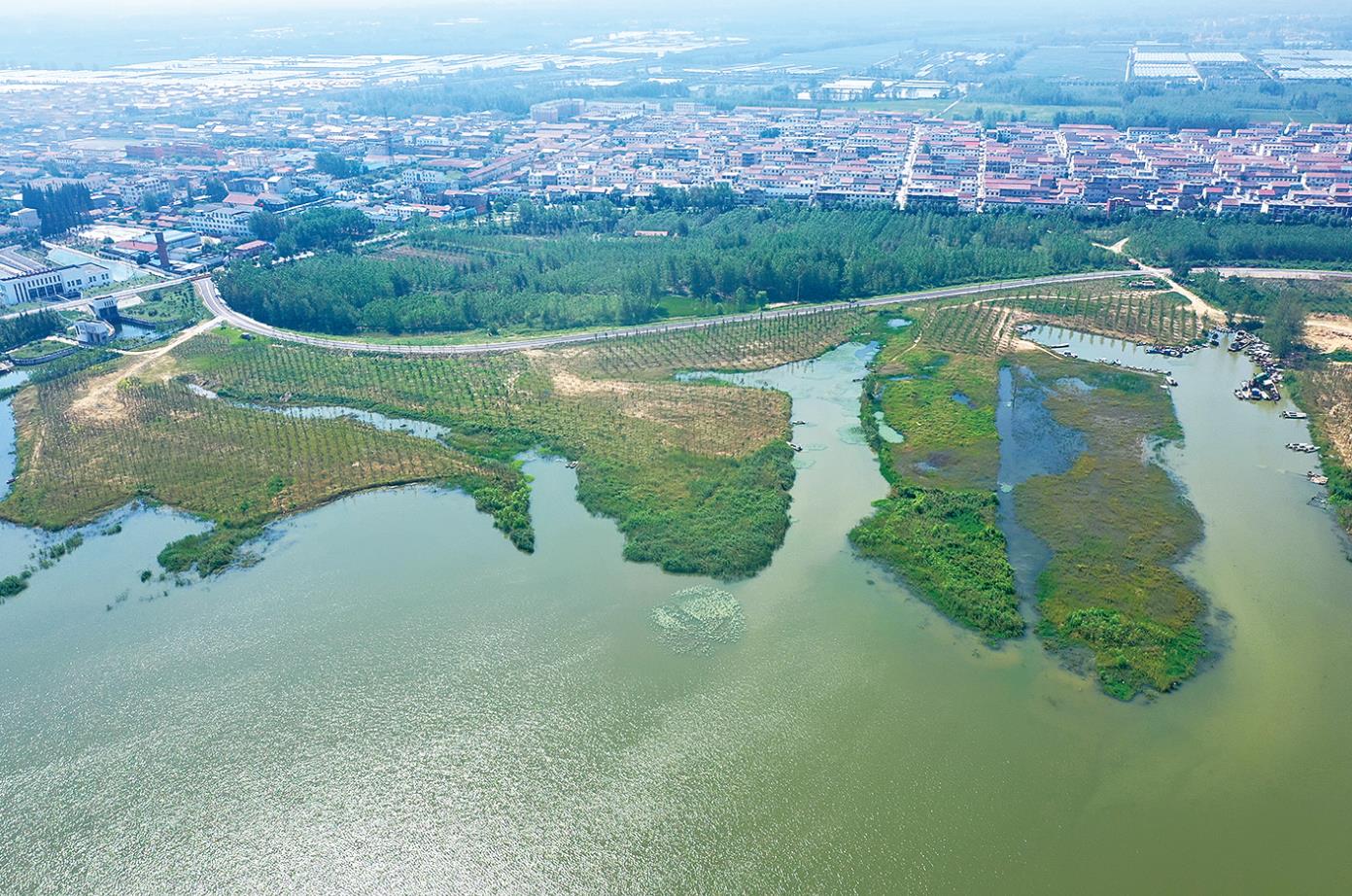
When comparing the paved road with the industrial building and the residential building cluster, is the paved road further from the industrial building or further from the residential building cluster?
the residential building cluster

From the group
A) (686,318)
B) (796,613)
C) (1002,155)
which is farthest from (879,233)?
(796,613)

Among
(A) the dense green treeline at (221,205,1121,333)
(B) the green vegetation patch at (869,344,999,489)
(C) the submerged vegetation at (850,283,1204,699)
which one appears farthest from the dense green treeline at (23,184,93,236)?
(B) the green vegetation patch at (869,344,999,489)

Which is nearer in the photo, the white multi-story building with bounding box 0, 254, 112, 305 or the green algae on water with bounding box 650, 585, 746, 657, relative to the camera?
the green algae on water with bounding box 650, 585, 746, 657

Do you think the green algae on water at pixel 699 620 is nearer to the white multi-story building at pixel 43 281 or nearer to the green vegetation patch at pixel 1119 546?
the green vegetation patch at pixel 1119 546

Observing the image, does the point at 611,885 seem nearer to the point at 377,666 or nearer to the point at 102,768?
the point at 377,666

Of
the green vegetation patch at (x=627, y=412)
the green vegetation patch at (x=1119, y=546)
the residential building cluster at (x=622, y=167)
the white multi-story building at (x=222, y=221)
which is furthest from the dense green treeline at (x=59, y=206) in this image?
the green vegetation patch at (x=1119, y=546)

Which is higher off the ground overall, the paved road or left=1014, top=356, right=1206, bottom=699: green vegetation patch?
the paved road

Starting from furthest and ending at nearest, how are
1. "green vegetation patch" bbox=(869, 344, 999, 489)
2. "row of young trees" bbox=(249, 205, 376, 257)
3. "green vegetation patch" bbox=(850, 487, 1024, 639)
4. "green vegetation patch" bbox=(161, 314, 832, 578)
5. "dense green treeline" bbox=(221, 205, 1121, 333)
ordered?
1. "row of young trees" bbox=(249, 205, 376, 257)
2. "dense green treeline" bbox=(221, 205, 1121, 333)
3. "green vegetation patch" bbox=(869, 344, 999, 489)
4. "green vegetation patch" bbox=(161, 314, 832, 578)
5. "green vegetation patch" bbox=(850, 487, 1024, 639)
